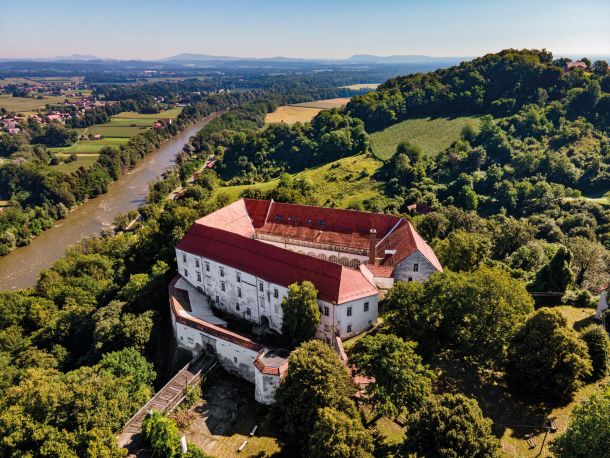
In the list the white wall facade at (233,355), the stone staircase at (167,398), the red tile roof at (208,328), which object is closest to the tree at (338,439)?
the white wall facade at (233,355)

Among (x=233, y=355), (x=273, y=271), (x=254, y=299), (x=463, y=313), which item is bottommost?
(x=233, y=355)

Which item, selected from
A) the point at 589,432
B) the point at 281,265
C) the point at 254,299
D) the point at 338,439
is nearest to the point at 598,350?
the point at 589,432

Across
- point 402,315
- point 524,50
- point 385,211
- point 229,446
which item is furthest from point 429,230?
point 524,50

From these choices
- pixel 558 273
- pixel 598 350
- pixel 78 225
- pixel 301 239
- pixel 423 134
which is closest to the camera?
pixel 598 350

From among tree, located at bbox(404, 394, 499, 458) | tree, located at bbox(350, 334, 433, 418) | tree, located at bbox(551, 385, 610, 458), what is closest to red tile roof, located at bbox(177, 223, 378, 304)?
tree, located at bbox(350, 334, 433, 418)

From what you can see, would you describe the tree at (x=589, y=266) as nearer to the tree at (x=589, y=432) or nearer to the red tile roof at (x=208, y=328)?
the tree at (x=589, y=432)

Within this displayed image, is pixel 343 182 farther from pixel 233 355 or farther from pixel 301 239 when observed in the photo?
pixel 233 355

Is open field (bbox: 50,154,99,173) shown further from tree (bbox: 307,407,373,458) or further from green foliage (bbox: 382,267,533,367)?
tree (bbox: 307,407,373,458)

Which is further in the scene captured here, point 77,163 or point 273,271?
point 77,163
